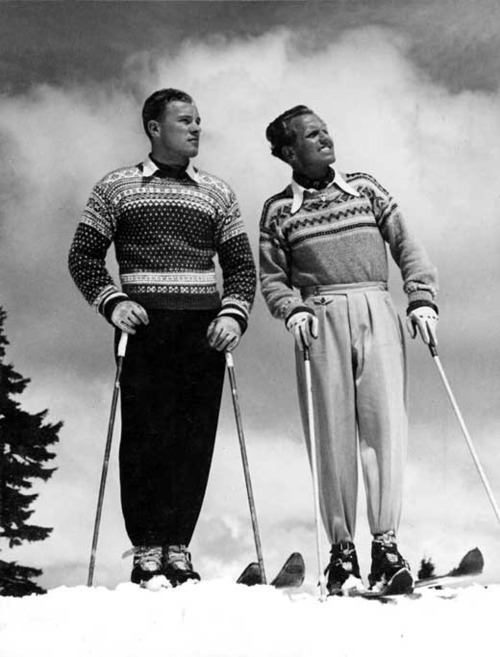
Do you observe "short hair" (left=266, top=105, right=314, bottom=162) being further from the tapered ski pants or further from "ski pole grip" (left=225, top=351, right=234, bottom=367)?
"ski pole grip" (left=225, top=351, right=234, bottom=367)

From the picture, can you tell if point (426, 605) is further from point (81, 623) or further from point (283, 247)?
point (283, 247)

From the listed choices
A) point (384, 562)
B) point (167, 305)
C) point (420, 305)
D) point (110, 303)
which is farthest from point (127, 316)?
point (384, 562)

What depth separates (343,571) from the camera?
4898 millimetres

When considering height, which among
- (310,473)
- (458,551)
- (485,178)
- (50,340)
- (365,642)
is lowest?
(365,642)

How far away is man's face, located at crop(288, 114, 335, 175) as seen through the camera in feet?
17.5

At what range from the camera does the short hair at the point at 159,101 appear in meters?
5.32

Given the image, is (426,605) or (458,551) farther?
(458,551)

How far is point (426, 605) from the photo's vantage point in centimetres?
451

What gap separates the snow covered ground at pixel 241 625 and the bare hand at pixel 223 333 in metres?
1.12

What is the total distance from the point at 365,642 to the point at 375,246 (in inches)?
75.1

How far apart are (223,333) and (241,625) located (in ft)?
4.51

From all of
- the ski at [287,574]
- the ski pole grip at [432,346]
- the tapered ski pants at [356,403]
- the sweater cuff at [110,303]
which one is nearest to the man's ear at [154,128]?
the sweater cuff at [110,303]

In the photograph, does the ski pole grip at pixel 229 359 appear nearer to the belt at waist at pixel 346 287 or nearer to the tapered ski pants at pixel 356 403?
the tapered ski pants at pixel 356 403

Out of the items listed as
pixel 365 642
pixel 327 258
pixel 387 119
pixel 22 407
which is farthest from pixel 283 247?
pixel 365 642
